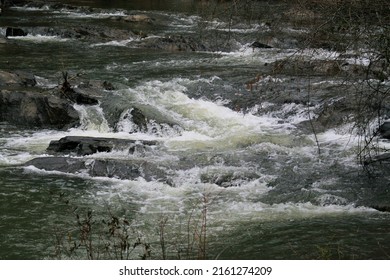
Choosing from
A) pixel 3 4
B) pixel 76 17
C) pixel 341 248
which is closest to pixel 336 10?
pixel 341 248

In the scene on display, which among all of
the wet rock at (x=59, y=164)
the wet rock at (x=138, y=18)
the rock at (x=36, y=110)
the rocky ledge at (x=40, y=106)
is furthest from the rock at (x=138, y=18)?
the wet rock at (x=59, y=164)

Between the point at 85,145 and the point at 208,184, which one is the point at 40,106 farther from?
the point at 208,184

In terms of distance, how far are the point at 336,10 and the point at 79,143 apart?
591cm

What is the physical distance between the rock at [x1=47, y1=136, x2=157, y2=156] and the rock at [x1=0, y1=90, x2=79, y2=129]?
65.7 inches

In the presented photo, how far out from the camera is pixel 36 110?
1241 centimetres

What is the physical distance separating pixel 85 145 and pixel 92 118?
2.09 meters

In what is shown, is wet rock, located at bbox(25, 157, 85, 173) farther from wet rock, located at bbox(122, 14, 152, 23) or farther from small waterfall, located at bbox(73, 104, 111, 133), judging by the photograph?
wet rock, located at bbox(122, 14, 152, 23)

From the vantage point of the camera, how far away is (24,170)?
9.53 m

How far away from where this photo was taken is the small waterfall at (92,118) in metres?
12.3

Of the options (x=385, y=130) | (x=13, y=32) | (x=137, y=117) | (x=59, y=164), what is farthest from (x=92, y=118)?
(x=13, y=32)

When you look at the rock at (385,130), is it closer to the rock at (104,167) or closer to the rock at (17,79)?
the rock at (104,167)

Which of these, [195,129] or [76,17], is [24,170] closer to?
[195,129]

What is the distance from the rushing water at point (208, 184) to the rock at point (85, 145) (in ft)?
0.66

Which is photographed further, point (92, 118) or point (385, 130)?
point (92, 118)
